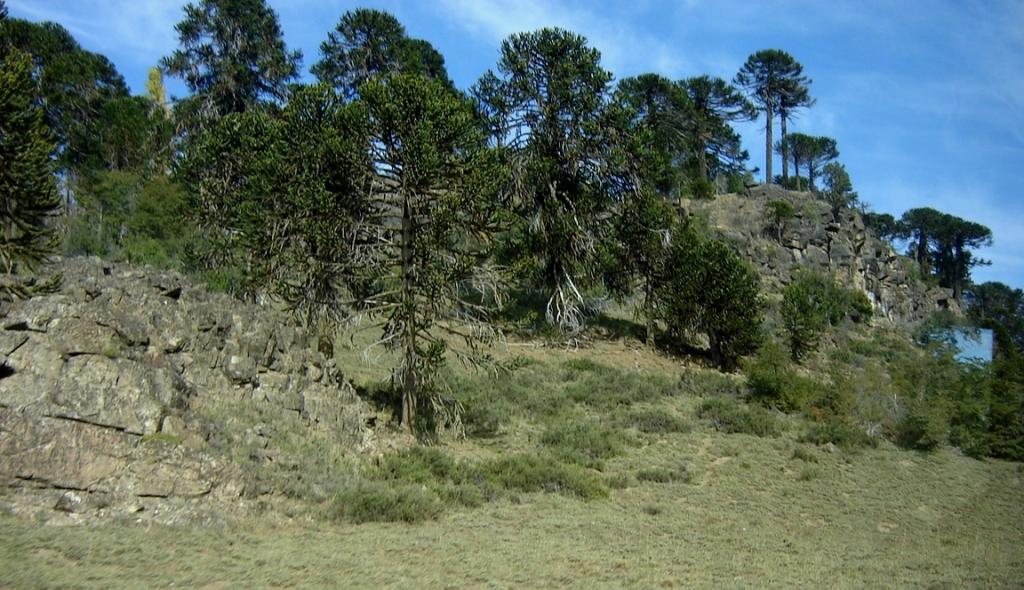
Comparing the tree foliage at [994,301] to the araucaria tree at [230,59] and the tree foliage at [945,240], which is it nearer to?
the tree foliage at [945,240]

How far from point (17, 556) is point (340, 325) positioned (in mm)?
10489

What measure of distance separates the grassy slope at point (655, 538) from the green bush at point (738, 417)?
74.6 inches

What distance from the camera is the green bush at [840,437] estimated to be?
2244cm

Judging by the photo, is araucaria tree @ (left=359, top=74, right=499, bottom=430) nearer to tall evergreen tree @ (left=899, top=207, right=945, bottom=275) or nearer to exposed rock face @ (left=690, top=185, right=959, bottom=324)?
exposed rock face @ (left=690, top=185, right=959, bottom=324)

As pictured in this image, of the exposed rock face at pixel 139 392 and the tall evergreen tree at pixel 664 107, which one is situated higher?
the tall evergreen tree at pixel 664 107

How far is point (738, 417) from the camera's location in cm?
2433

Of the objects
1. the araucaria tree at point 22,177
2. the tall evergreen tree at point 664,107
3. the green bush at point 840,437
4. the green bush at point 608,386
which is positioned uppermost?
the tall evergreen tree at point 664,107

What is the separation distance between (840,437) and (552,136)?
15324mm

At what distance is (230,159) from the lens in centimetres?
2520

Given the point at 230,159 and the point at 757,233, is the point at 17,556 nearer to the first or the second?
the point at 230,159

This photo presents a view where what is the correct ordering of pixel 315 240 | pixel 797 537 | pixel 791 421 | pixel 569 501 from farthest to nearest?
pixel 791 421 < pixel 315 240 < pixel 569 501 < pixel 797 537

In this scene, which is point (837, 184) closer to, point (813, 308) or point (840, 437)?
point (813, 308)

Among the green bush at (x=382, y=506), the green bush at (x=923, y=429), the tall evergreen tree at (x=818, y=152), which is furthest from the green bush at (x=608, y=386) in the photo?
the tall evergreen tree at (x=818, y=152)

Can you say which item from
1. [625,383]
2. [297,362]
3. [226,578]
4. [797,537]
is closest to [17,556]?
[226,578]
